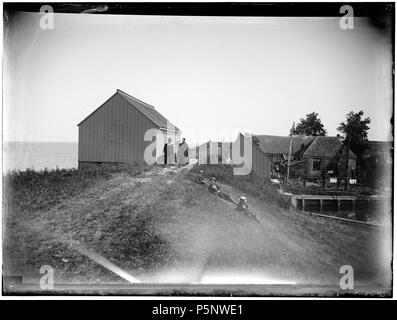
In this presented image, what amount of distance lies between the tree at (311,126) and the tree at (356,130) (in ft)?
0.77

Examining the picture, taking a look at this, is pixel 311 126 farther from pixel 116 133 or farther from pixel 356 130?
pixel 116 133

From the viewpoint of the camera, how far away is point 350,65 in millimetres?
3193

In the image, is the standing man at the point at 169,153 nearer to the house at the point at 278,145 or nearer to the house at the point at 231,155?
the house at the point at 231,155

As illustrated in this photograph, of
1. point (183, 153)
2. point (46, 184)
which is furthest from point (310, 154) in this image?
point (46, 184)

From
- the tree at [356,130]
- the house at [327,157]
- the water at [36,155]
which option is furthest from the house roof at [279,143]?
the water at [36,155]

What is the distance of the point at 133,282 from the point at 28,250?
1.34 metres

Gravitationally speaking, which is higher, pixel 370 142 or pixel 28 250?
pixel 370 142

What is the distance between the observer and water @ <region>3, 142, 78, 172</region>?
3.15 m

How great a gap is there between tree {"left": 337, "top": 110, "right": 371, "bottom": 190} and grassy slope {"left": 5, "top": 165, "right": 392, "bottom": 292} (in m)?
0.99

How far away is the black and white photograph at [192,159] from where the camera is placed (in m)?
3.10

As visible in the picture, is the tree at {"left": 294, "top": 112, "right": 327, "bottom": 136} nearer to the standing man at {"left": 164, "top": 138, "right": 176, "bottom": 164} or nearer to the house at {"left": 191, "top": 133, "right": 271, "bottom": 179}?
the house at {"left": 191, "top": 133, "right": 271, "bottom": 179}

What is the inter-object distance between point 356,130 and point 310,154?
599 mm

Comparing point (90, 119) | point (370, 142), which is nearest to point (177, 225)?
point (90, 119)
